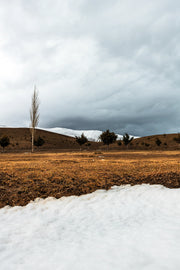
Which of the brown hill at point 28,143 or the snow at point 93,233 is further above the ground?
the brown hill at point 28,143

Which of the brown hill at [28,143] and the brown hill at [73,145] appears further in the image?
the brown hill at [73,145]

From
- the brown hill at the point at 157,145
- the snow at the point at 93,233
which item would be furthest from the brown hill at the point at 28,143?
the snow at the point at 93,233

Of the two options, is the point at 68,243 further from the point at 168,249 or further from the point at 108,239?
the point at 168,249

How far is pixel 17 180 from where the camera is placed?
243 inches

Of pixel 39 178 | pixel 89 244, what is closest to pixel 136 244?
pixel 89 244

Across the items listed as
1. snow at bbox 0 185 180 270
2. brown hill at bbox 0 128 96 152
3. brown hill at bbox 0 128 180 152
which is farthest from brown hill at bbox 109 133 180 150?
snow at bbox 0 185 180 270

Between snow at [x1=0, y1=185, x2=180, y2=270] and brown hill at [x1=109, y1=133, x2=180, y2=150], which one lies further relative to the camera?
brown hill at [x1=109, y1=133, x2=180, y2=150]

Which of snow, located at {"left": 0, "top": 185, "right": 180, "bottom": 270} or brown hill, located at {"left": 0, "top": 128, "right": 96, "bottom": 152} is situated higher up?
brown hill, located at {"left": 0, "top": 128, "right": 96, "bottom": 152}

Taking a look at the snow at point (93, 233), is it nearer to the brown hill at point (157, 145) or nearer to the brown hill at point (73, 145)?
the brown hill at point (73, 145)

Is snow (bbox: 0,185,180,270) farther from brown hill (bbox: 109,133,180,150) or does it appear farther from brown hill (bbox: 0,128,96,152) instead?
brown hill (bbox: 109,133,180,150)

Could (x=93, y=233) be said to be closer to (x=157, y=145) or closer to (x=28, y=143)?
(x=28, y=143)

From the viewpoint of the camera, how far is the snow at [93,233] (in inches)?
77.3

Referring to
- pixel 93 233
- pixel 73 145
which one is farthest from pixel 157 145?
pixel 93 233

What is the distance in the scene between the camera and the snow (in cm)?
196
